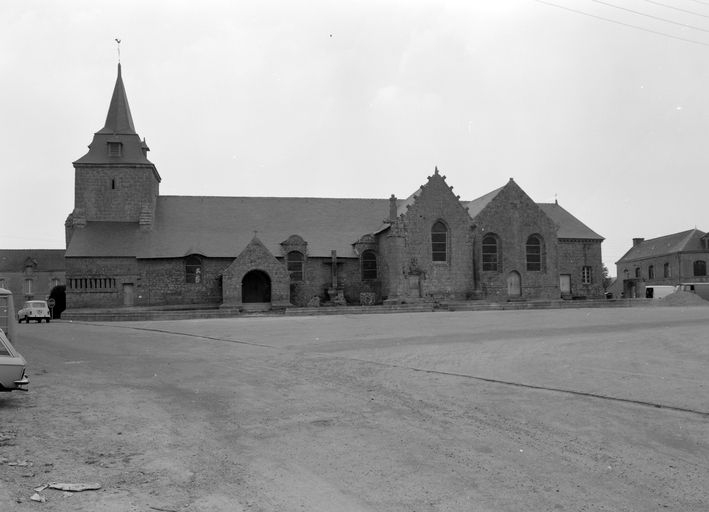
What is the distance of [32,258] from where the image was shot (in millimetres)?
70688

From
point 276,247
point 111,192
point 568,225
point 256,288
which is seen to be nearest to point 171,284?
point 256,288

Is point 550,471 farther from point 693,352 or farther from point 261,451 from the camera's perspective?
point 693,352

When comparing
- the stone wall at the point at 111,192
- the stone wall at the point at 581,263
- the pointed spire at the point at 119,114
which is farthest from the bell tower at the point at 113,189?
the stone wall at the point at 581,263

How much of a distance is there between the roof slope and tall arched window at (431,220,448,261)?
10.7 m

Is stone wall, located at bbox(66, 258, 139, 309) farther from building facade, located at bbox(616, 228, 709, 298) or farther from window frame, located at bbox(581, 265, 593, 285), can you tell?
building facade, located at bbox(616, 228, 709, 298)

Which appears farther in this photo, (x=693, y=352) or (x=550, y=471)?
(x=693, y=352)

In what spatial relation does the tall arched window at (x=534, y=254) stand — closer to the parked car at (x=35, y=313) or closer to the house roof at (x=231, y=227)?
the house roof at (x=231, y=227)

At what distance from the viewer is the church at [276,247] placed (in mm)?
38625

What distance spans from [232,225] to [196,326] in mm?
18136

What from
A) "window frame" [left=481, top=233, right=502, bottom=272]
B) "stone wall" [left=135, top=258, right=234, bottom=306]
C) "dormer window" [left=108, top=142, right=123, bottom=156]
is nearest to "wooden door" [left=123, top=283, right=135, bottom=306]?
"stone wall" [left=135, top=258, right=234, bottom=306]

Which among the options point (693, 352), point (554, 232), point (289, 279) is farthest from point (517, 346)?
point (554, 232)

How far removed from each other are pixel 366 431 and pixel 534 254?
3658cm

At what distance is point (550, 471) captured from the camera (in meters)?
6.23

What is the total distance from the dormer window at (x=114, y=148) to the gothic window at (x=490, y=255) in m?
26.1
